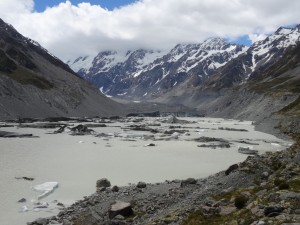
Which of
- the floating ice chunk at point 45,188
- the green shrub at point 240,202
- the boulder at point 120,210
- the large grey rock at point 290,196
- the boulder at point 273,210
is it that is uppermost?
Answer: the large grey rock at point 290,196

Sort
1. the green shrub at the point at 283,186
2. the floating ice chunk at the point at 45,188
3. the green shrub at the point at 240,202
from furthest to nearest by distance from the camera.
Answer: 1. the floating ice chunk at the point at 45,188
2. the green shrub at the point at 283,186
3. the green shrub at the point at 240,202

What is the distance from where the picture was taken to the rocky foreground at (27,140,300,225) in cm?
1967

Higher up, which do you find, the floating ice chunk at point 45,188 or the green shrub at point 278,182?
the green shrub at point 278,182

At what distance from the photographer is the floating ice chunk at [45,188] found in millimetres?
37825

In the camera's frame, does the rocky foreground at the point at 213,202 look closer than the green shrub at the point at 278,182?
Yes

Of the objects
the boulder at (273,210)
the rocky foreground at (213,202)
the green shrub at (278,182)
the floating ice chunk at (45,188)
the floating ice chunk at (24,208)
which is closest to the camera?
the boulder at (273,210)

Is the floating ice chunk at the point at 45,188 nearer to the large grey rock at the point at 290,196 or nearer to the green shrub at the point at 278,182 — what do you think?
the green shrub at the point at 278,182

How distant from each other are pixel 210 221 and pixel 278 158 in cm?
1496

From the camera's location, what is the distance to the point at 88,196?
36.7 m

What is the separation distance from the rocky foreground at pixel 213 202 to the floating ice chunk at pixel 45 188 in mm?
4991

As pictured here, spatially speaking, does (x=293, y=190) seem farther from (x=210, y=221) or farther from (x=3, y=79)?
(x=3, y=79)

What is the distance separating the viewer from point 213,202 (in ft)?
80.7

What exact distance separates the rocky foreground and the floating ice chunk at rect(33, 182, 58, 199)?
16.4 feet

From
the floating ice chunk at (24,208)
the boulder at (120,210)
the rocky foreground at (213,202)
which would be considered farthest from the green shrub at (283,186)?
the floating ice chunk at (24,208)
